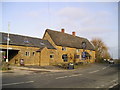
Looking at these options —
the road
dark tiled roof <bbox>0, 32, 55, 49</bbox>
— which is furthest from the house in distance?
the road

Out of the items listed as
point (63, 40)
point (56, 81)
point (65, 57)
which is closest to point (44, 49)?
point (65, 57)

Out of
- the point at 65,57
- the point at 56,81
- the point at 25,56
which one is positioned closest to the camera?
the point at 56,81

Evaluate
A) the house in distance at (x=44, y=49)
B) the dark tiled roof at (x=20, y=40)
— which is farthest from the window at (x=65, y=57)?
the dark tiled roof at (x=20, y=40)

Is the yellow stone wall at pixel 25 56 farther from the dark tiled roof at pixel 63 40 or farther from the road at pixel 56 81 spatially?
the road at pixel 56 81

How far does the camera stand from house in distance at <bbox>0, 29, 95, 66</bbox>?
29.7 metres

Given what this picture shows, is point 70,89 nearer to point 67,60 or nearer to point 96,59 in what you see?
point 67,60

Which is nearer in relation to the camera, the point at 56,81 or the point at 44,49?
the point at 56,81

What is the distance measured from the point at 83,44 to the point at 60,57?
14.5 metres

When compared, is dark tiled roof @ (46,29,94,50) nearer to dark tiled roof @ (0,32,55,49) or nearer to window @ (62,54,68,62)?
window @ (62,54,68,62)

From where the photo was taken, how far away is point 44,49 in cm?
3309

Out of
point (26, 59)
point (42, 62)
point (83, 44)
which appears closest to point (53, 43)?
point (42, 62)

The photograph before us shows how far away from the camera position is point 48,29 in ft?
141

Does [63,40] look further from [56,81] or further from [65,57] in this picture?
[56,81]

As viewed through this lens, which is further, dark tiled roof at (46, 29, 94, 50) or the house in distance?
dark tiled roof at (46, 29, 94, 50)
